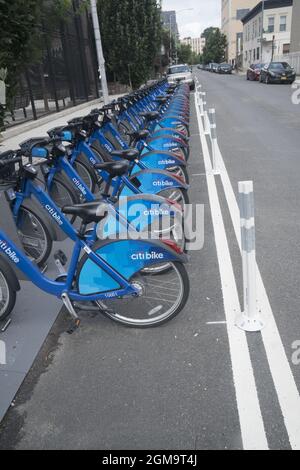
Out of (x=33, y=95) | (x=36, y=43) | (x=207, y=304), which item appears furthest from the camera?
(x=33, y=95)

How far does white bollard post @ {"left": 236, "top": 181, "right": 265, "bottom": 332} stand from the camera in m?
2.66

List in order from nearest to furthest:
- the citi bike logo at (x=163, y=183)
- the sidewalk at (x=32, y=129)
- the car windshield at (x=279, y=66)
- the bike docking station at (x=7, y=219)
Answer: the bike docking station at (x=7, y=219) < the citi bike logo at (x=163, y=183) < the sidewalk at (x=32, y=129) < the car windshield at (x=279, y=66)

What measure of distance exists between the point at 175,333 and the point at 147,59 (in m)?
19.0

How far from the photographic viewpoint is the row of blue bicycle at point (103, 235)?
296cm

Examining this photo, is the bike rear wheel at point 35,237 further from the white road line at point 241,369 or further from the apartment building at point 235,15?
the apartment building at point 235,15

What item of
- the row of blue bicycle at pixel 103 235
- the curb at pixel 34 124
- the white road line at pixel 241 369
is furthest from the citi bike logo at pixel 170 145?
the curb at pixel 34 124

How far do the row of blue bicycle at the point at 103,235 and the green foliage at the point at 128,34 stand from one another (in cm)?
1462

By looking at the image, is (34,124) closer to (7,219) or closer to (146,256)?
(7,219)

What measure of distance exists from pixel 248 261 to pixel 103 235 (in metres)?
1.07

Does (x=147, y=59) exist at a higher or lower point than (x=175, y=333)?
higher

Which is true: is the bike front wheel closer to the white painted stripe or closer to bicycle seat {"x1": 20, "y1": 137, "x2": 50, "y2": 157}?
the white painted stripe

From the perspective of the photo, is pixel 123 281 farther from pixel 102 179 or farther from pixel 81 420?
pixel 102 179

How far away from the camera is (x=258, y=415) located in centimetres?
235

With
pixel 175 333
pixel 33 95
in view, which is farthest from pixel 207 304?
pixel 33 95
